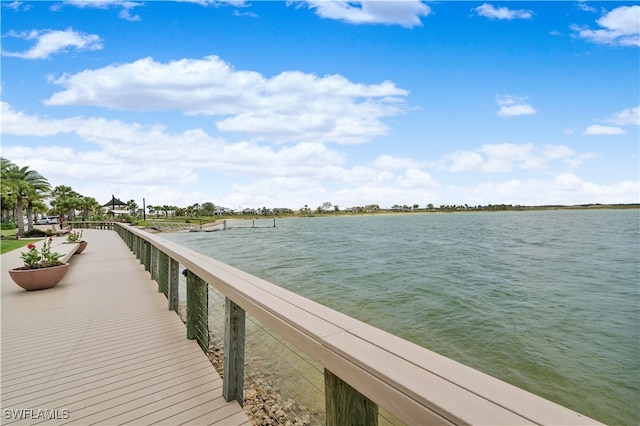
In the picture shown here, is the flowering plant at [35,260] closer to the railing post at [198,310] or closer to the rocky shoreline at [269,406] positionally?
the rocky shoreline at [269,406]

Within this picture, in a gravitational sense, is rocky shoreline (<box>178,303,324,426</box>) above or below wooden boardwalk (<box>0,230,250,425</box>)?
below

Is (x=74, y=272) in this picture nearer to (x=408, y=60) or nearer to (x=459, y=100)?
(x=408, y=60)

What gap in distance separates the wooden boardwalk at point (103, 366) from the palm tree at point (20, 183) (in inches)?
725

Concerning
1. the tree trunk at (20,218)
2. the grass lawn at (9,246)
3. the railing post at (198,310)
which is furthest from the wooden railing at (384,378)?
the tree trunk at (20,218)

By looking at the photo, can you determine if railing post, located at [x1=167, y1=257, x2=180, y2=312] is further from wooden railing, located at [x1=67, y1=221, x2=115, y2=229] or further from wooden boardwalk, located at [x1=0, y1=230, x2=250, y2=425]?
wooden railing, located at [x1=67, y1=221, x2=115, y2=229]

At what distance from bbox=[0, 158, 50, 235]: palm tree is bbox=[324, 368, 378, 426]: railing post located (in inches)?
936

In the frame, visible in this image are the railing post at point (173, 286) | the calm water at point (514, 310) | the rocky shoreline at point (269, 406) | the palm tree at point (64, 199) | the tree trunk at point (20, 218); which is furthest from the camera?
the palm tree at point (64, 199)

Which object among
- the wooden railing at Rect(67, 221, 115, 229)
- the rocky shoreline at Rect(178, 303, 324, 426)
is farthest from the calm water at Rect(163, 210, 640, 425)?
the wooden railing at Rect(67, 221, 115, 229)

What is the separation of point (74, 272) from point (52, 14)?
7193mm

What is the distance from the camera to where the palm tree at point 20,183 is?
Answer: 18703mm

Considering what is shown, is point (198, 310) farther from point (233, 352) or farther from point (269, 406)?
point (269, 406)

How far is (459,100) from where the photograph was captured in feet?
89.9

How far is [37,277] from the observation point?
5.52 metres

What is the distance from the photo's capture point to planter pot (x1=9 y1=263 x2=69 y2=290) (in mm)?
5426
